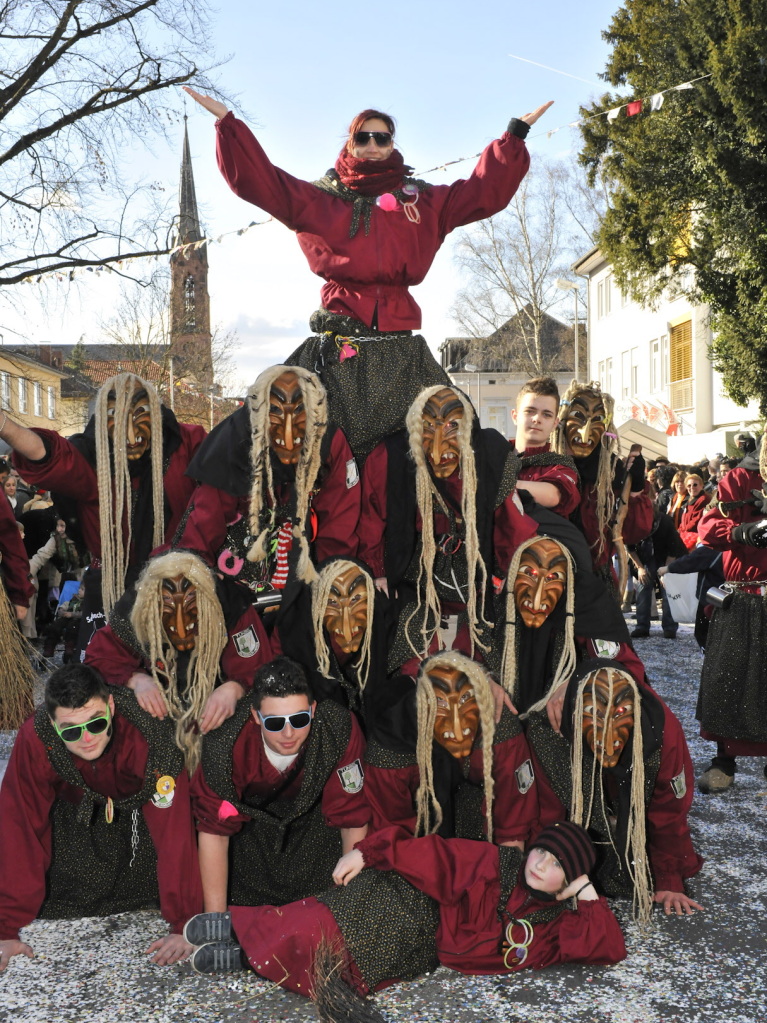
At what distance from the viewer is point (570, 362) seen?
36.0 metres

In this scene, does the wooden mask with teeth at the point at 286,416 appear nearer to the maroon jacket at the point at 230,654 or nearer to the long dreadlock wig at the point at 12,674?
the maroon jacket at the point at 230,654

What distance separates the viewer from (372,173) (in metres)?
3.55

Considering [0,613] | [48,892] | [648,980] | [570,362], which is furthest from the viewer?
[570,362]

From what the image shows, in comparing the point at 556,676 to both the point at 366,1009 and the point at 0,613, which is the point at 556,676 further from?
the point at 0,613

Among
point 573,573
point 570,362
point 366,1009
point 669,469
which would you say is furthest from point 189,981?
point 570,362

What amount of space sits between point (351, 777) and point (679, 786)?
3.45ft

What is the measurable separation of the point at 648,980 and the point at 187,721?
4.91 ft

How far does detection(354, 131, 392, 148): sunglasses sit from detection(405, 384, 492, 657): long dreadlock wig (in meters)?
0.94

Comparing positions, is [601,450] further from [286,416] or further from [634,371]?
[634,371]

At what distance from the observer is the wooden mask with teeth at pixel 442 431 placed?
10.8 feet

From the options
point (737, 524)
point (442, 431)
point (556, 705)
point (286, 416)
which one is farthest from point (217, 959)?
point (737, 524)

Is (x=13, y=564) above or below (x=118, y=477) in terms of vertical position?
below

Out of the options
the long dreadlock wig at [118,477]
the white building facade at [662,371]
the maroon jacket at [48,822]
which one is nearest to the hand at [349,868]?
the maroon jacket at [48,822]

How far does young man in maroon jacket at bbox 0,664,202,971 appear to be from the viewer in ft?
9.05
